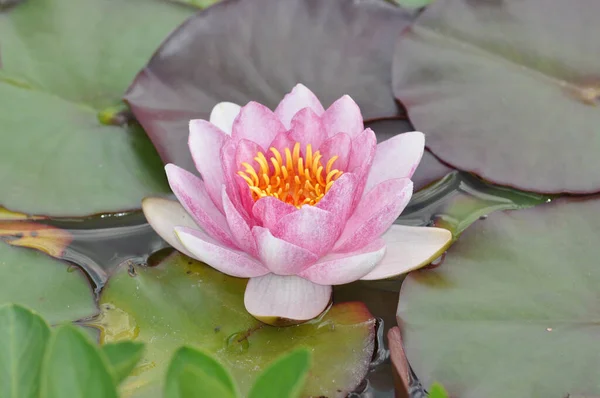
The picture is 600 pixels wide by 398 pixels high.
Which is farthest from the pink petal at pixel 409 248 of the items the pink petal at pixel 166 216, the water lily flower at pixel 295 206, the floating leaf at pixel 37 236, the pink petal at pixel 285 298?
the floating leaf at pixel 37 236

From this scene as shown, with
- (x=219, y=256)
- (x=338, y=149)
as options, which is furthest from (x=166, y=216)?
(x=338, y=149)

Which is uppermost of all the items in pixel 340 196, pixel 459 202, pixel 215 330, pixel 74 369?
pixel 74 369

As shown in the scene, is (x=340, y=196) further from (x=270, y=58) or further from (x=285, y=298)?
(x=270, y=58)

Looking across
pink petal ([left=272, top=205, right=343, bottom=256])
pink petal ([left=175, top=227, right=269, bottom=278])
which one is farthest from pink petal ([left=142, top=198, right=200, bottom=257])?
pink petal ([left=272, top=205, right=343, bottom=256])

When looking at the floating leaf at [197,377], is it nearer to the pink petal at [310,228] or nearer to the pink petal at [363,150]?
the pink petal at [310,228]

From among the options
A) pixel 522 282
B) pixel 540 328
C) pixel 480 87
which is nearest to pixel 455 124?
pixel 480 87

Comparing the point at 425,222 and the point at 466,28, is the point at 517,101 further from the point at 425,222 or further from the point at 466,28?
the point at 425,222
